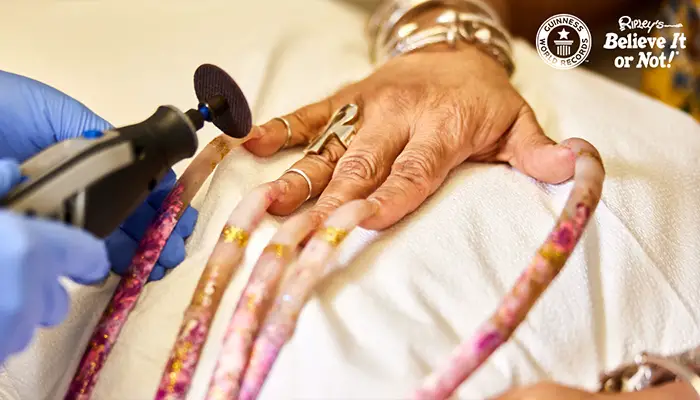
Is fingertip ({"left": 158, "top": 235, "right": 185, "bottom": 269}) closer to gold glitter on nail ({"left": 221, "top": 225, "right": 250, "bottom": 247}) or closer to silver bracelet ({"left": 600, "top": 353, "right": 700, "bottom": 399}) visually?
gold glitter on nail ({"left": 221, "top": 225, "right": 250, "bottom": 247})

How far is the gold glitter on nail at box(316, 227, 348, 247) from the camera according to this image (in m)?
0.56

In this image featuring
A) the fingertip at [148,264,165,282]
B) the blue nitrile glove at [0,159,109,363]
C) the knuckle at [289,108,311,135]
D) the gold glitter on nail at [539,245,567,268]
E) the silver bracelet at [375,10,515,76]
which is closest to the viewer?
the blue nitrile glove at [0,159,109,363]

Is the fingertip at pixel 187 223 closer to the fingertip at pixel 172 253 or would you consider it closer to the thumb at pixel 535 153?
the fingertip at pixel 172 253

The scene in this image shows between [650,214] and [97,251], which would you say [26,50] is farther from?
[650,214]

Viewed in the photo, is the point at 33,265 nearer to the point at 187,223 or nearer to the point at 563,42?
the point at 187,223

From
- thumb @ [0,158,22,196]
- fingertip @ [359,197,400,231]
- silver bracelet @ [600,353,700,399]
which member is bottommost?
silver bracelet @ [600,353,700,399]

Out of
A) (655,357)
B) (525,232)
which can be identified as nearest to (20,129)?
(525,232)

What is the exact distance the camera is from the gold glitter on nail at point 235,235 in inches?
23.2

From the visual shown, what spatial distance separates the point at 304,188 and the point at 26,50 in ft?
1.70

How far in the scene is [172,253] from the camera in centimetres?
63

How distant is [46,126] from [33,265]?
293mm

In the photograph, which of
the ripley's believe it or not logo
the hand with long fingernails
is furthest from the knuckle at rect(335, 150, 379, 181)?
the ripley's believe it or not logo

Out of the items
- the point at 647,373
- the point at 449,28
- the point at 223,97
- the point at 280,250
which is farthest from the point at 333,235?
the point at 449,28

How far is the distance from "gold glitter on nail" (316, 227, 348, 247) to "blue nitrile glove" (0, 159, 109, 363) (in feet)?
0.60
